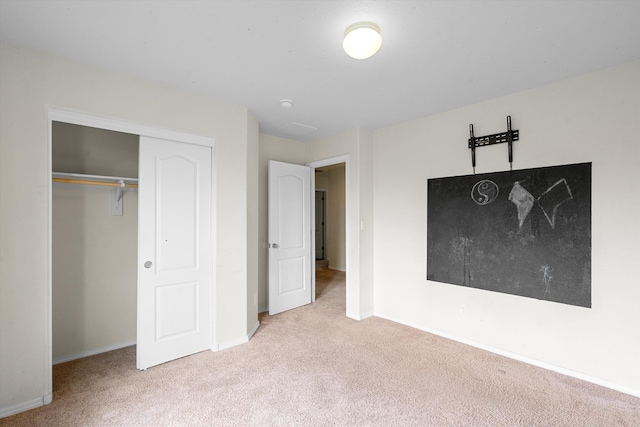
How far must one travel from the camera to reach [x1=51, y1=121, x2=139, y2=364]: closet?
2695mm

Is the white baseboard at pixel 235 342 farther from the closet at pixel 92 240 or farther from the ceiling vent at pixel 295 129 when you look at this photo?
the ceiling vent at pixel 295 129

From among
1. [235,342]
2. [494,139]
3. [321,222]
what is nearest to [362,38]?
[494,139]

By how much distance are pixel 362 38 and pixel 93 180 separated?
2.56 metres

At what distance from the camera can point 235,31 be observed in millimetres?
1868

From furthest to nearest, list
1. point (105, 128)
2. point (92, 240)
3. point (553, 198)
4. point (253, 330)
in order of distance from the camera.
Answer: point (253, 330) < point (92, 240) < point (553, 198) < point (105, 128)

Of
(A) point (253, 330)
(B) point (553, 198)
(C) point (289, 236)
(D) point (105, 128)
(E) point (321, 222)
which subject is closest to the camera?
(D) point (105, 128)

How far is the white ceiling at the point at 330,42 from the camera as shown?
1.67 m

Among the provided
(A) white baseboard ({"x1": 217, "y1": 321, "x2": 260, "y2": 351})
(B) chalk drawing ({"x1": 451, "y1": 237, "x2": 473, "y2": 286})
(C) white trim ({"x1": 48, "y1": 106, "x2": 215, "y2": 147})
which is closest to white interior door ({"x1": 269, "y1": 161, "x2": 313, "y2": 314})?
(A) white baseboard ({"x1": 217, "y1": 321, "x2": 260, "y2": 351})

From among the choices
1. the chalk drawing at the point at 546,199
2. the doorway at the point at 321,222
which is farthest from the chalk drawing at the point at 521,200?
the doorway at the point at 321,222

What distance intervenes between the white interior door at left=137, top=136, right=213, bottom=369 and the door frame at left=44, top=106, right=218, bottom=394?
0.04m

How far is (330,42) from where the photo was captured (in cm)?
198

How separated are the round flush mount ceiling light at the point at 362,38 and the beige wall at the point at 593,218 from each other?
1820 mm

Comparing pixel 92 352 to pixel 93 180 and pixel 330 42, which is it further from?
pixel 330 42

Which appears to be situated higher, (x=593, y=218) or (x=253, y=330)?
(x=593, y=218)
